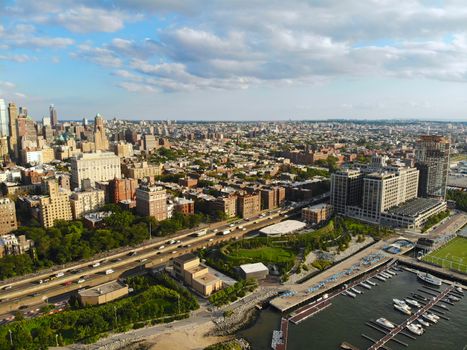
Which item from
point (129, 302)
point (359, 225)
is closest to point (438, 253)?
point (359, 225)

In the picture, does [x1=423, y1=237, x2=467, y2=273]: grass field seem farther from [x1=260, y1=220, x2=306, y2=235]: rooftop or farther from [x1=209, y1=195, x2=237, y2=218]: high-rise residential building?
[x1=209, y1=195, x2=237, y2=218]: high-rise residential building

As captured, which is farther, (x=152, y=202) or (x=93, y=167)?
(x=93, y=167)

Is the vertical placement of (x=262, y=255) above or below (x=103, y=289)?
above

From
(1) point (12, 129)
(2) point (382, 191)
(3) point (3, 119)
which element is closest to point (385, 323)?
(2) point (382, 191)

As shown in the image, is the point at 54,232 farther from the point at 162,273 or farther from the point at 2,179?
the point at 2,179

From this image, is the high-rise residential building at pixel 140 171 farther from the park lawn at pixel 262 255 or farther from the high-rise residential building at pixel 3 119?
the high-rise residential building at pixel 3 119

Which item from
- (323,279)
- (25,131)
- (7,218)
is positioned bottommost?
(323,279)

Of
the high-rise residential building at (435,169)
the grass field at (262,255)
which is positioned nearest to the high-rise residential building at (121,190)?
the grass field at (262,255)

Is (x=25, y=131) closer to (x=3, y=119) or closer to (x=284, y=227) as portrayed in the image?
(x=3, y=119)
